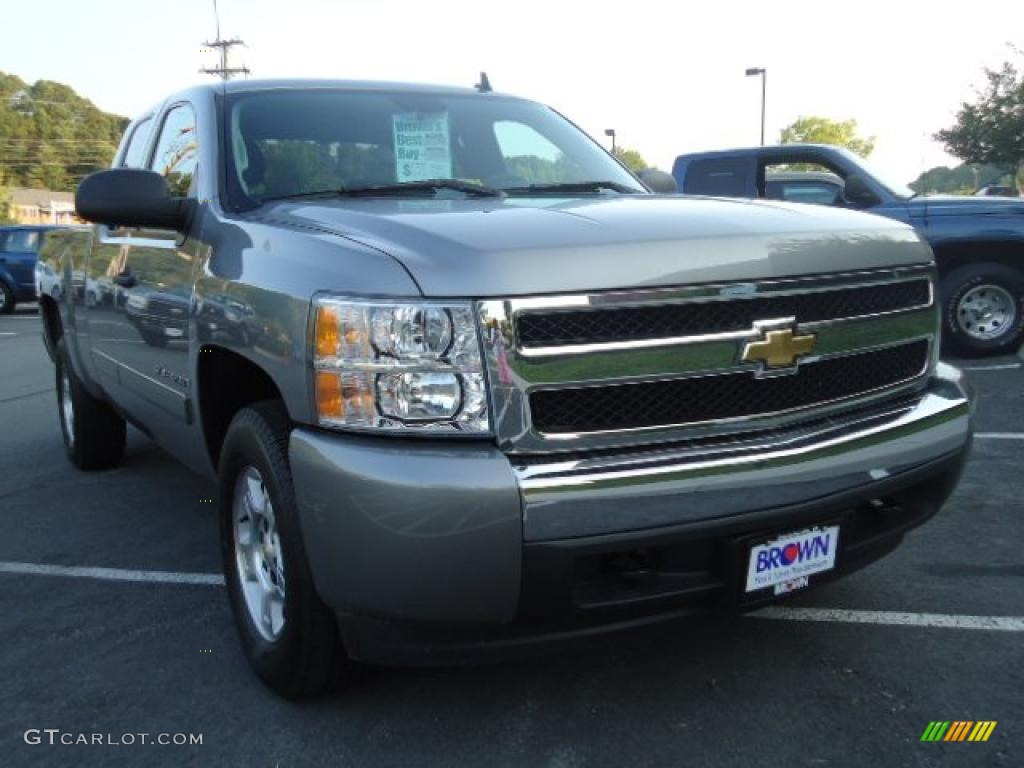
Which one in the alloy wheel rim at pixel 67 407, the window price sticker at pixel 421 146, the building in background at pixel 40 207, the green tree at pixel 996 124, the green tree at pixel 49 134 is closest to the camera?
the window price sticker at pixel 421 146

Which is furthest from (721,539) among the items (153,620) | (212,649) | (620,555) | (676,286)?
(153,620)

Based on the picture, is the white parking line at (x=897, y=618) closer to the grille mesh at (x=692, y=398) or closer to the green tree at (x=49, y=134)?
the grille mesh at (x=692, y=398)

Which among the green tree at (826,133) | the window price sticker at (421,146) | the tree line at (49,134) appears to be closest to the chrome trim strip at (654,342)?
the window price sticker at (421,146)

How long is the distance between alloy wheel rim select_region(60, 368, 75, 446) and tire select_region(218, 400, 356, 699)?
291cm

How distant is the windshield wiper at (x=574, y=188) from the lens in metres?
3.46

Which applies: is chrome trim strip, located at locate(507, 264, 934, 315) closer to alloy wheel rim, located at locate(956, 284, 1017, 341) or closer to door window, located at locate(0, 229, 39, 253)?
alloy wheel rim, located at locate(956, 284, 1017, 341)

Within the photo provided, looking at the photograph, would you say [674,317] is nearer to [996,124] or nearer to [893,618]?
[893,618]

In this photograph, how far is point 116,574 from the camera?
12.8 feet

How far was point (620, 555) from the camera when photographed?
2359 millimetres

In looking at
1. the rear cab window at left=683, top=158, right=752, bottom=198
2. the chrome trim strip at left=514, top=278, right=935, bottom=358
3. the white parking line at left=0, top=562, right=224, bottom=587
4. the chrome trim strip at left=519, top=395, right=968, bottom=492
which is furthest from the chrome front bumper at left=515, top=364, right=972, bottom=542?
the rear cab window at left=683, top=158, right=752, bottom=198

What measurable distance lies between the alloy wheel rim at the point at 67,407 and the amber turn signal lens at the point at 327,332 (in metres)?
3.68

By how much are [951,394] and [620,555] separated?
4.44 feet

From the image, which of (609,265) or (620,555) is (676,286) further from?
(620,555)

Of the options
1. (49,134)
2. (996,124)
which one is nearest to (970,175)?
(996,124)
